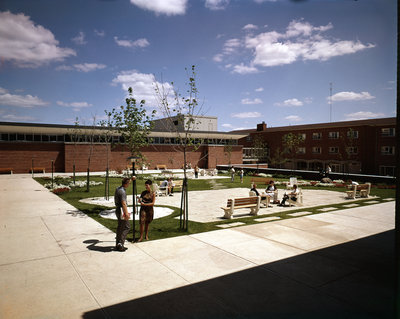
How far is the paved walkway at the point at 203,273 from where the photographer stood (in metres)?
4.65

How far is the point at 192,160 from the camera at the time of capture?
48.9m

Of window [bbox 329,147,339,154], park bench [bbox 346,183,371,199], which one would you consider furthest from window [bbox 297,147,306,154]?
park bench [bbox 346,183,371,199]

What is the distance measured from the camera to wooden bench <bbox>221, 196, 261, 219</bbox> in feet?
38.1

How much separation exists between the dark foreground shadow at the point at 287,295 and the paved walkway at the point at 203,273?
0.02 meters

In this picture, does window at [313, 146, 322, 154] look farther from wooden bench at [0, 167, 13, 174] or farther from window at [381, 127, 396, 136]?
wooden bench at [0, 167, 13, 174]

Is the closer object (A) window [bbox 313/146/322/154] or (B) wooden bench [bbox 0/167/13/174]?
(B) wooden bench [bbox 0/167/13/174]

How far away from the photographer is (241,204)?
11898mm

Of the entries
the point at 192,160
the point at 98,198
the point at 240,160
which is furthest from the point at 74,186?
the point at 240,160

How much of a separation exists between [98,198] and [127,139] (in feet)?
16.2

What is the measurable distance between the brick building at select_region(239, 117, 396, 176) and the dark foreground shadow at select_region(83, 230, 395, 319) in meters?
31.9

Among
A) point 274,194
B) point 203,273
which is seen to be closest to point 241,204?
point 274,194

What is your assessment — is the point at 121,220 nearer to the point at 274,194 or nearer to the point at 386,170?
the point at 274,194

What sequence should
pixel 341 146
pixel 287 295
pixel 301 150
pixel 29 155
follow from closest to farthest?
pixel 287 295 → pixel 29 155 → pixel 341 146 → pixel 301 150

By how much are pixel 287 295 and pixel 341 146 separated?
51237mm
